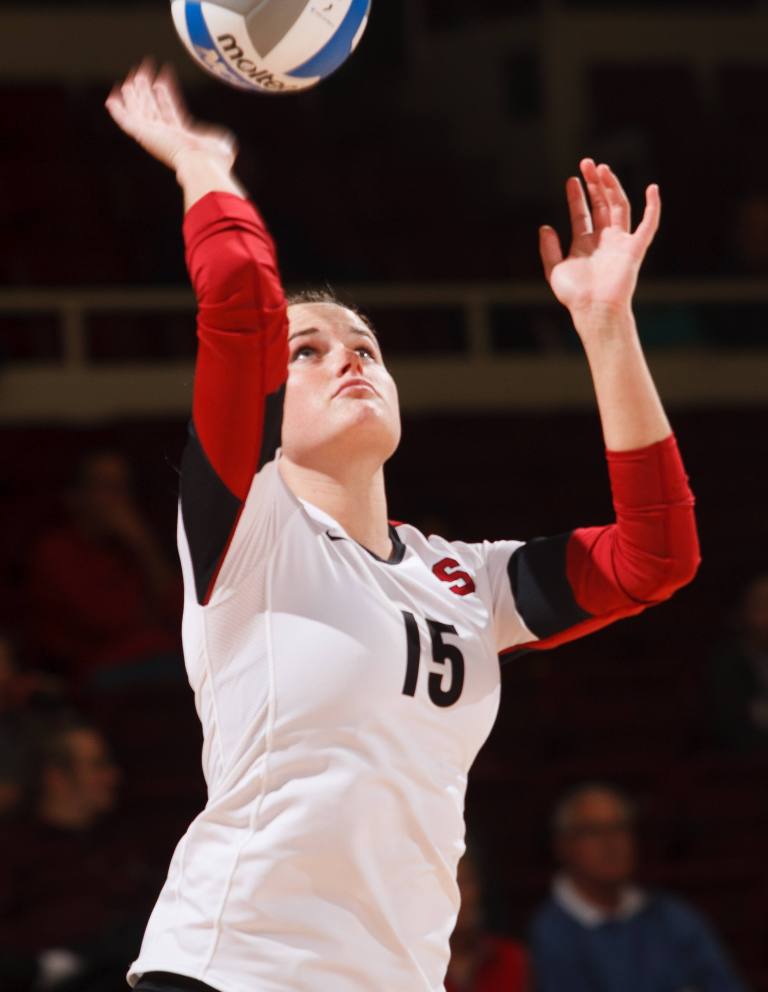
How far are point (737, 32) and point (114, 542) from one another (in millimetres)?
7423

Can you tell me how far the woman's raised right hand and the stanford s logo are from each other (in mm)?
660

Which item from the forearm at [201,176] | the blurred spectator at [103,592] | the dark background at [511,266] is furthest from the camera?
the dark background at [511,266]

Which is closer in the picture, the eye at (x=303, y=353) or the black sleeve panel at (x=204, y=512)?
the black sleeve panel at (x=204, y=512)

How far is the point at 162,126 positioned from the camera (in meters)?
2.39

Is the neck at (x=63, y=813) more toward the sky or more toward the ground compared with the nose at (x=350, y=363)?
more toward the ground

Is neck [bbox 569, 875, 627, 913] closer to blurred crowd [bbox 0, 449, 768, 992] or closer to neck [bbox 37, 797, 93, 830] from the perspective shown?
blurred crowd [bbox 0, 449, 768, 992]

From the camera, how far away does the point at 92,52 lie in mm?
10523

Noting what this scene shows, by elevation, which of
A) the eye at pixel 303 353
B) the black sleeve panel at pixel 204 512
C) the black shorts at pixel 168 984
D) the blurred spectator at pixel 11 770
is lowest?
the black shorts at pixel 168 984

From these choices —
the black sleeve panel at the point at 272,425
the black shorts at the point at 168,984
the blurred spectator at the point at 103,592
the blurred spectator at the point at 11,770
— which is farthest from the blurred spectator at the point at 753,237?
the black shorts at the point at 168,984

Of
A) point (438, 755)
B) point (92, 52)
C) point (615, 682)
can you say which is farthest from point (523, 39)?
point (438, 755)

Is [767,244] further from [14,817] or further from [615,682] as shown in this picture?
[14,817]

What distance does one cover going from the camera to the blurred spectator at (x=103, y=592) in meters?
5.90

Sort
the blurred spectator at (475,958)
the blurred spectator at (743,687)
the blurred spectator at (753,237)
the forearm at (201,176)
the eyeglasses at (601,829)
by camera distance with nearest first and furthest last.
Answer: the forearm at (201,176), the blurred spectator at (475,958), the eyeglasses at (601,829), the blurred spectator at (743,687), the blurred spectator at (753,237)

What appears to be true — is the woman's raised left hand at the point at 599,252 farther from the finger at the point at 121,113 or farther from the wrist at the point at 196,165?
the finger at the point at 121,113
